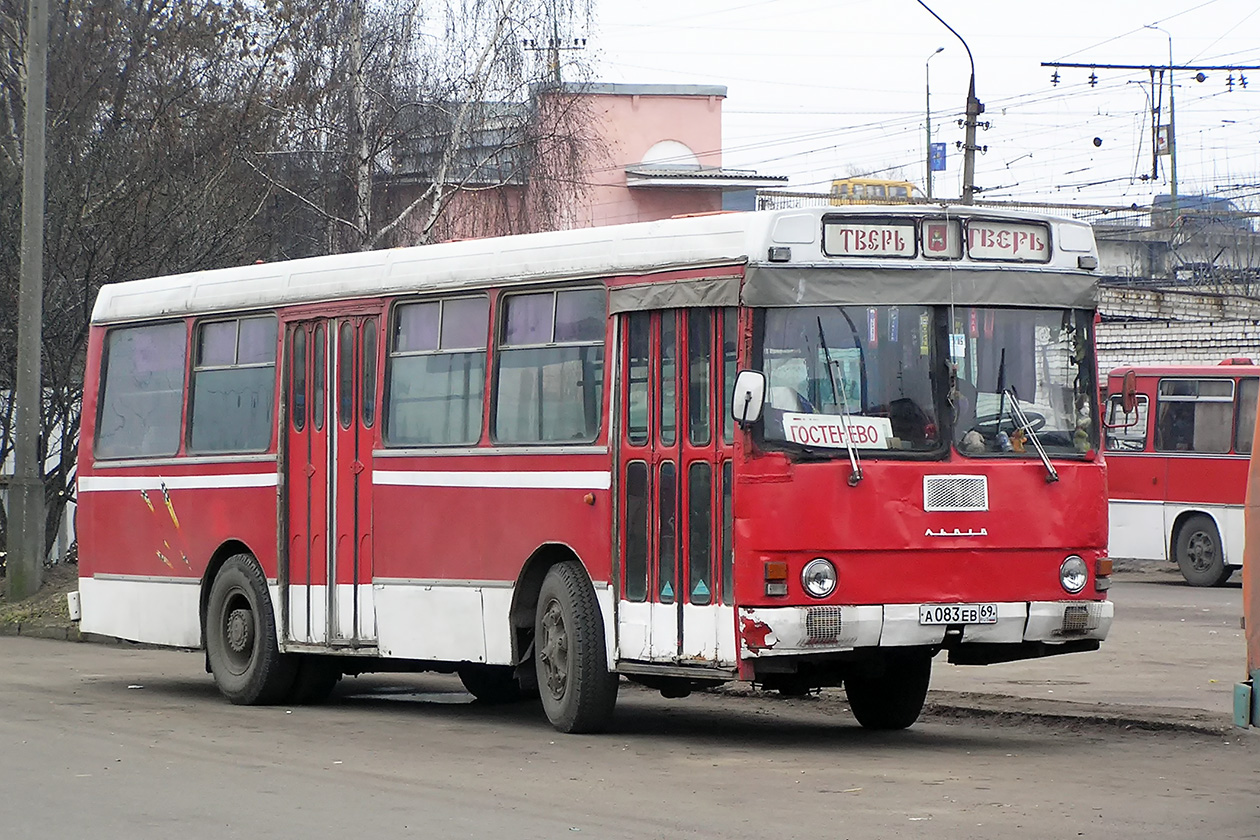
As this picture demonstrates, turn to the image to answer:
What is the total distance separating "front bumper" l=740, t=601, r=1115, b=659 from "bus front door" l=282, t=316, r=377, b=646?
373 cm

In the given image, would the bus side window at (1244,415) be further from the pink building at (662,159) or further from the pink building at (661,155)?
the pink building at (661,155)

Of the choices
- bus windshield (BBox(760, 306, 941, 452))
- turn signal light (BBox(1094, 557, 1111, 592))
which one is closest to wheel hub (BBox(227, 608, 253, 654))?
bus windshield (BBox(760, 306, 941, 452))

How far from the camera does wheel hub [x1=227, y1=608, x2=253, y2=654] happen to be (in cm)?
1470

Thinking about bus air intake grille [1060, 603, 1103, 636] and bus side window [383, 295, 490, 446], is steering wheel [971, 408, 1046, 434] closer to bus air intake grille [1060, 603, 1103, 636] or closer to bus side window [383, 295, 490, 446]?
bus air intake grille [1060, 603, 1103, 636]

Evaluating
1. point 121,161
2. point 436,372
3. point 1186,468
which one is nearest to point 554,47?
point 121,161

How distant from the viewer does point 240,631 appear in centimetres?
1478

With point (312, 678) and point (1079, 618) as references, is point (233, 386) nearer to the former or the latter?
point (312, 678)

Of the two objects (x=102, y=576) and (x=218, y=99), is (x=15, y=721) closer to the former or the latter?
(x=102, y=576)

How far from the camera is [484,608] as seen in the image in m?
12.7

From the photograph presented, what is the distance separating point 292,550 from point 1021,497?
544 cm

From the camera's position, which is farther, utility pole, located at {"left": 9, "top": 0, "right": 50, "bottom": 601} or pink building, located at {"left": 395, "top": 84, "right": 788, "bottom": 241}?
pink building, located at {"left": 395, "top": 84, "right": 788, "bottom": 241}

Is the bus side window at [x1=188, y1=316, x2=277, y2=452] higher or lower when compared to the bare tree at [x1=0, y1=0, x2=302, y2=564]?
lower

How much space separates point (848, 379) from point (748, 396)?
0.68 m

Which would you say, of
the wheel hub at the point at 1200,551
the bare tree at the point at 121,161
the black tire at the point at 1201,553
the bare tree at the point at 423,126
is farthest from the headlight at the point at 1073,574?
the bare tree at the point at 423,126
